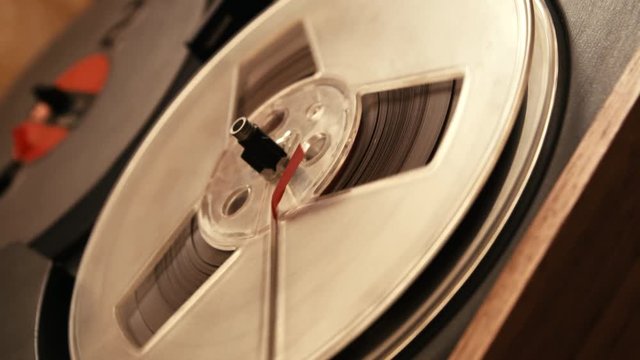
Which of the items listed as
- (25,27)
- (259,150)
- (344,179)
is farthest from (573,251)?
(25,27)

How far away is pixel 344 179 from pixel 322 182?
0.03 m

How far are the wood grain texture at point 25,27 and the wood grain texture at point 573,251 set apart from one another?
1914mm

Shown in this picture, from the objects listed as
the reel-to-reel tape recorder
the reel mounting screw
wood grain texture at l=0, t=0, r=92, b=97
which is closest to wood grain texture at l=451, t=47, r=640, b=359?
the reel-to-reel tape recorder

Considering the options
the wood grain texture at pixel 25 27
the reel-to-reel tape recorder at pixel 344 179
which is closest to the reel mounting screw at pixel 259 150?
the reel-to-reel tape recorder at pixel 344 179

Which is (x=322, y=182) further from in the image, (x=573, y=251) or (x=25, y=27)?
(x=25, y=27)

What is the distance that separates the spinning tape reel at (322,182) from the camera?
0.63m

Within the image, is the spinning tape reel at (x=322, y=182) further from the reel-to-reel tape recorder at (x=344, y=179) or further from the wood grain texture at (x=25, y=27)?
the wood grain texture at (x=25, y=27)

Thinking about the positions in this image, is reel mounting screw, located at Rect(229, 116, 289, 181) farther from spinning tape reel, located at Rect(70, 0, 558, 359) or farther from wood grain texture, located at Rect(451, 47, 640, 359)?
wood grain texture, located at Rect(451, 47, 640, 359)

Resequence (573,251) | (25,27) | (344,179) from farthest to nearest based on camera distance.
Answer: (25,27) → (344,179) → (573,251)

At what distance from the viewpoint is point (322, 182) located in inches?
29.9

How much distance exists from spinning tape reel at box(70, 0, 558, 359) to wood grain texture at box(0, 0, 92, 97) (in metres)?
1.36

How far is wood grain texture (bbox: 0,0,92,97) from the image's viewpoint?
2.12 m

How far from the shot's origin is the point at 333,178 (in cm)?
76

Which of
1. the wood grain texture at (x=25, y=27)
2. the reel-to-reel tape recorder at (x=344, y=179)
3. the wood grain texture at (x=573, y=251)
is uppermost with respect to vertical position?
the wood grain texture at (x=25, y=27)
